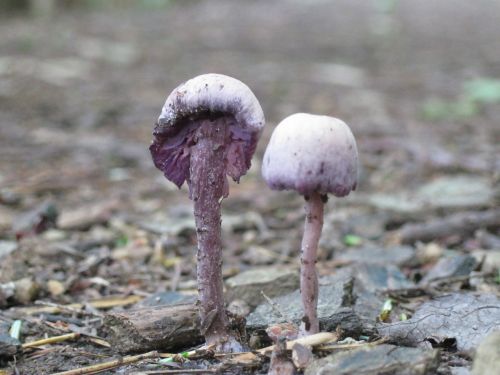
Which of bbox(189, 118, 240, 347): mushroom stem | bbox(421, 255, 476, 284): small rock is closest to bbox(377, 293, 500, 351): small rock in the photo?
bbox(421, 255, 476, 284): small rock

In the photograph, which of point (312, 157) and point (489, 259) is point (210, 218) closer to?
point (312, 157)

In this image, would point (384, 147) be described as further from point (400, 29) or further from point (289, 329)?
point (400, 29)

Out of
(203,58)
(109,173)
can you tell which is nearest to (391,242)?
(109,173)

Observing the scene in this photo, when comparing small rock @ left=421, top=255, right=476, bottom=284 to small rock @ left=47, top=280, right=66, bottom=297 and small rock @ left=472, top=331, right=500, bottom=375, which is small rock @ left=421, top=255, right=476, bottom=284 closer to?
small rock @ left=472, top=331, right=500, bottom=375

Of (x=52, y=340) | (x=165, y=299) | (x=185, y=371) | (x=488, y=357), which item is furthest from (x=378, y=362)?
(x=52, y=340)

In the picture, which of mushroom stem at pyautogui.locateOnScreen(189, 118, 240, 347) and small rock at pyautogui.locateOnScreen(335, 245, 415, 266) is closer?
mushroom stem at pyautogui.locateOnScreen(189, 118, 240, 347)

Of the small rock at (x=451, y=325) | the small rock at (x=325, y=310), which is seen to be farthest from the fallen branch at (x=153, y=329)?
the small rock at (x=451, y=325)

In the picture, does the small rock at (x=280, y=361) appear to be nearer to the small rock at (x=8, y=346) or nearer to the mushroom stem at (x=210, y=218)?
the mushroom stem at (x=210, y=218)
